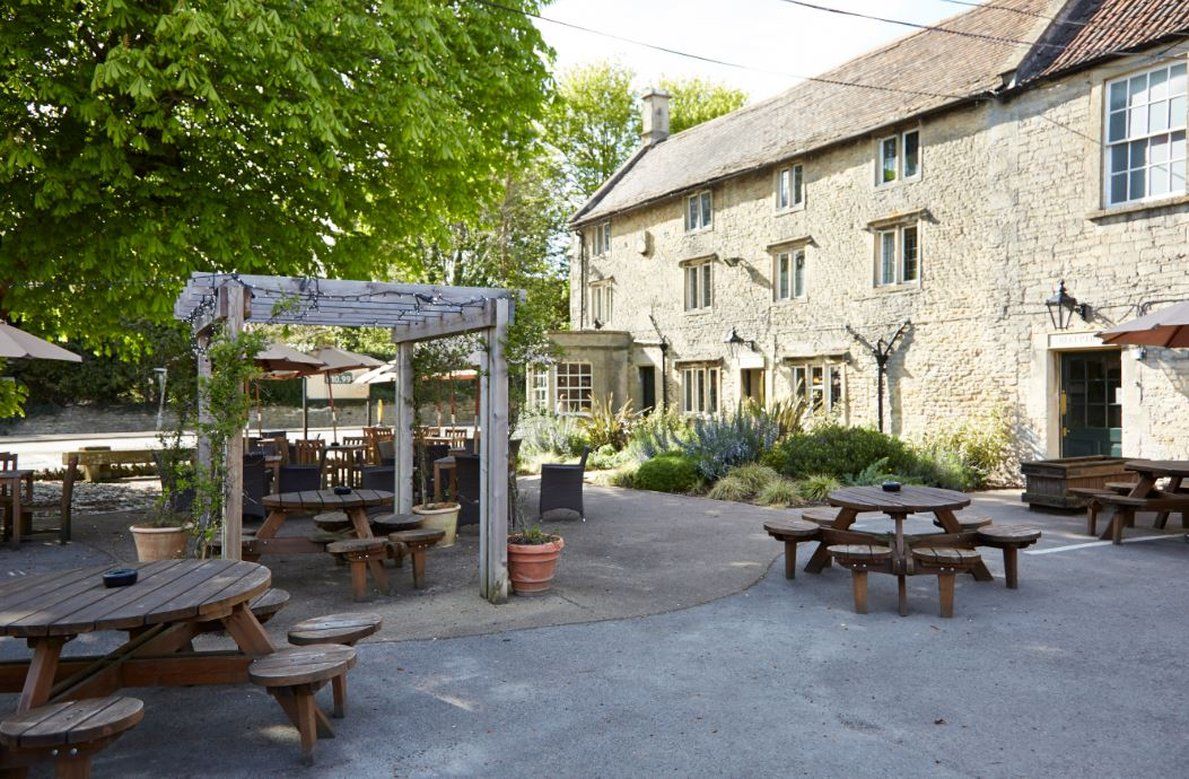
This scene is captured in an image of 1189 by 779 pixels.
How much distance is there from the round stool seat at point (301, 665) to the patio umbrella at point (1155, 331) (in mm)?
8946

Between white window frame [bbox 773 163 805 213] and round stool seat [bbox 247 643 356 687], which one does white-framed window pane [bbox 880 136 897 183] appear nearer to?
white window frame [bbox 773 163 805 213]

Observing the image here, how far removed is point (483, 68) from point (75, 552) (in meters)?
7.14

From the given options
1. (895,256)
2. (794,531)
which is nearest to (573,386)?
(895,256)

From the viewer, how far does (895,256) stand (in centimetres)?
1636

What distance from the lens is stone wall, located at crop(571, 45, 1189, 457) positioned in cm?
1230

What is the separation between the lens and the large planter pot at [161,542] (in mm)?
7754

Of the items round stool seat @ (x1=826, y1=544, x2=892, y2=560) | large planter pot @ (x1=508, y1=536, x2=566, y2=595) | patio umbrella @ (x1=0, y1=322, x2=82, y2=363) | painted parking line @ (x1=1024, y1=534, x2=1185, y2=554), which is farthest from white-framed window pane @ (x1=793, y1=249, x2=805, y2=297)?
patio umbrella @ (x1=0, y1=322, x2=82, y2=363)

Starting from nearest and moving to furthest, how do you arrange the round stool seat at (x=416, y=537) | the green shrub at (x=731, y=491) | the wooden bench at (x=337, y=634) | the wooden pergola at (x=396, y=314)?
the wooden bench at (x=337, y=634) < the wooden pergola at (x=396, y=314) < the round stool seat at (x=416, y=537) < the green shrub at (x=731, y=491)

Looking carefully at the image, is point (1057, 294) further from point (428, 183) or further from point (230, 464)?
point (230, 464)

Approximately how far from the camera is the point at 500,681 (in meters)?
4.88

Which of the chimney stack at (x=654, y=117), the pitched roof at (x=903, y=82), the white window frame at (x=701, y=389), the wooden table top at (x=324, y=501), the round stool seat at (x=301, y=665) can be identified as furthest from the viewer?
the chimney stack at (x=654, y=117)

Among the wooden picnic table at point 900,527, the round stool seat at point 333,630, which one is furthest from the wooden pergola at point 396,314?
the wooden picnic table at point 900,527

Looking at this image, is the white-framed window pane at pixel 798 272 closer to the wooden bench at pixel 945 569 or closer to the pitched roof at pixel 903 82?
the pitched roof at pixel 903 82

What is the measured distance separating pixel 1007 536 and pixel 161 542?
744 cm
